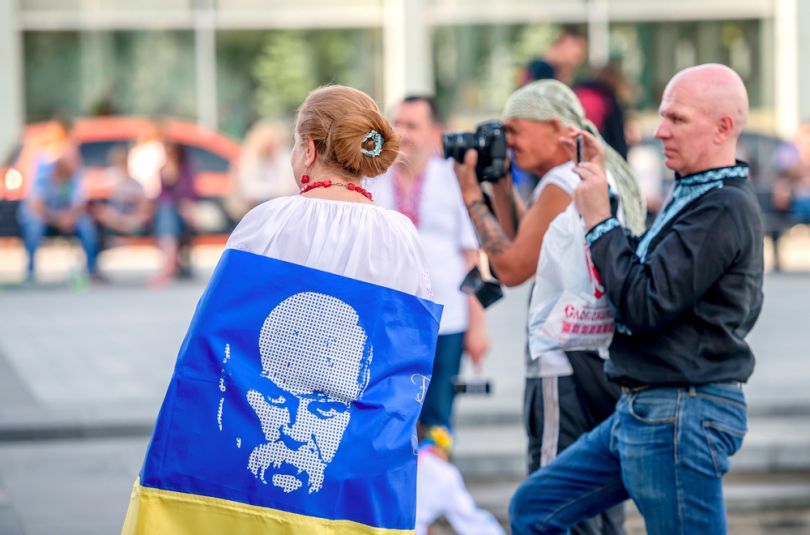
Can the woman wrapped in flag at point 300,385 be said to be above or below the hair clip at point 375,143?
below

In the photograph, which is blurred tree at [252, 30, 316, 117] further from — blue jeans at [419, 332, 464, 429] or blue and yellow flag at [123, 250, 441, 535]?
blue and yellow flag at [123, 250, 441, 535]

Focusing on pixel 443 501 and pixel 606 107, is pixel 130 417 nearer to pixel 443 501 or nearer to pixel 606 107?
pixel 443 501

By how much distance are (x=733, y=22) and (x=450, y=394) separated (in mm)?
22759

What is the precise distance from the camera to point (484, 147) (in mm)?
4688

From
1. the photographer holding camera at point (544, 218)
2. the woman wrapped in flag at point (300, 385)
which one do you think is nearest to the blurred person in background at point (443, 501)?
the photographer holding camera at point (544, 218)

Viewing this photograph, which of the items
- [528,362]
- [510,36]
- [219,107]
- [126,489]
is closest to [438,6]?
[510,36]

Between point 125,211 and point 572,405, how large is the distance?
13.0m

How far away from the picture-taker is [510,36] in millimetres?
27344

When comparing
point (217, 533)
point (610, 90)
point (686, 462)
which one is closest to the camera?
point (217, 533)

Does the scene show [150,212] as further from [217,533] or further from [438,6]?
[217,533]

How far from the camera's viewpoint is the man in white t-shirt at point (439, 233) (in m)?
6.31

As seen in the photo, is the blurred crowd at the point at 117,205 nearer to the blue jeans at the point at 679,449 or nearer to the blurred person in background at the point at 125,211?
the blurred person in background at the point at 125,211

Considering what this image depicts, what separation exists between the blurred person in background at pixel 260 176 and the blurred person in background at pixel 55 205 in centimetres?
232

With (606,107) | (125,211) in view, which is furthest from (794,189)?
(606,107)
